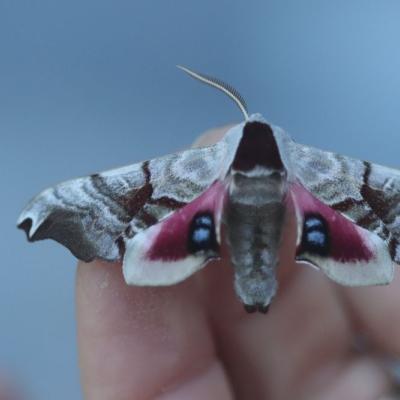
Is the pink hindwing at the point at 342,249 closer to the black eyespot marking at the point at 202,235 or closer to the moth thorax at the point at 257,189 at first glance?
the moth thorax at the point at 257,189

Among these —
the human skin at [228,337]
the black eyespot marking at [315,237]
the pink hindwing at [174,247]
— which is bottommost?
the human skin at [228,337]

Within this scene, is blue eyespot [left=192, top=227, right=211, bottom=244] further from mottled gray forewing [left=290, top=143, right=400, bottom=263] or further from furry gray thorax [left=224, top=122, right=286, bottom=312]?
mottled gray forewing [left=290, top=143, right=400, bottom=263]

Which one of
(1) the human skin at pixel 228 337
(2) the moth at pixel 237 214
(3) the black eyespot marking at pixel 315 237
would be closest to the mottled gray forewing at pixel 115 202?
(2) the moth at pixel 237 214

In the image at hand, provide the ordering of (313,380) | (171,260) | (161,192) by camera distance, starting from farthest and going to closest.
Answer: (313,380), (161,192), (171,260)

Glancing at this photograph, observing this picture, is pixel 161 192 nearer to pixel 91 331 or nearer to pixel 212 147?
pixel 212 147

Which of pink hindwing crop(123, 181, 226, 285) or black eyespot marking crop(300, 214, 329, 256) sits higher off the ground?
black eyespot marking crop(300, 214, 329, 256)

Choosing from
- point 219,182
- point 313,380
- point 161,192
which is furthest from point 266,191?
point 313,380

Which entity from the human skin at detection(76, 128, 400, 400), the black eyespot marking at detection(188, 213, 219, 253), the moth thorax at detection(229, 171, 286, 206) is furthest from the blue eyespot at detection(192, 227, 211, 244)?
the human skin at detection(76, 128, 400, 400)
